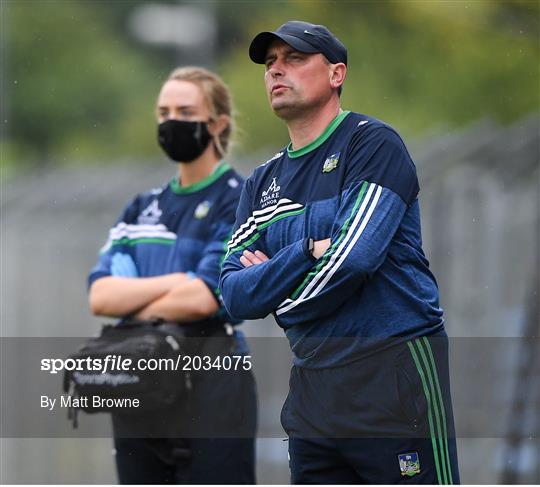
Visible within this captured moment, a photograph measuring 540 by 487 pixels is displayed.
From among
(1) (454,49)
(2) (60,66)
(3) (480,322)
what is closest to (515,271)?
(3) (480,322)

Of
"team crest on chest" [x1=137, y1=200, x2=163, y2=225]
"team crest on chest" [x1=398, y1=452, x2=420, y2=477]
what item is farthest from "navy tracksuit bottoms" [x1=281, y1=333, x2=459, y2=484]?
"team crest on chest" [x1=137, y1=200, x2=163, y2=225]

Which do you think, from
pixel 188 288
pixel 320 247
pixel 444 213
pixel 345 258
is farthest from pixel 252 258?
pixel 444 213

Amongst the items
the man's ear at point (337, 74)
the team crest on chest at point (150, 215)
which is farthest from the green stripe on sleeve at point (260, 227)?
the team crest on chest at point (150, 215)

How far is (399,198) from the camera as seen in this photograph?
389 centimetres

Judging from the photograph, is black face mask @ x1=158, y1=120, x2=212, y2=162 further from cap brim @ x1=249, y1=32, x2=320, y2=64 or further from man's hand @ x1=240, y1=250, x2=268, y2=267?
man's hand @ x1=240, y1=250, x2=268, y2=267

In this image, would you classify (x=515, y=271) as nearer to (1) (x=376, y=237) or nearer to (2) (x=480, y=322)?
(2) (x=480, y=322)

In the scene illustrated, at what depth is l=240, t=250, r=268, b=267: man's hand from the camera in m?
4.04

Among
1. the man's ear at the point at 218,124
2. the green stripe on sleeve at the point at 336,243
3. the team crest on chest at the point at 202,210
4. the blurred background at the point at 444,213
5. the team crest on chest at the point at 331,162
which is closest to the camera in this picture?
the green stripe on sleeve at the point at 336,243

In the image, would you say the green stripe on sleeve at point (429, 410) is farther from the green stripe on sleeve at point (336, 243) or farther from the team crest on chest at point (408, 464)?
the green stripe on sleeve at point (336, 243)

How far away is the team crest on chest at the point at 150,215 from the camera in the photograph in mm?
5332

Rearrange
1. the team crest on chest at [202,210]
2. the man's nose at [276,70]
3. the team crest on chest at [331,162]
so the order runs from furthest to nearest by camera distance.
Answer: the team crest on chest at [202,210]
the man's nose at [276,70]
the team crest on chest at [331,162]

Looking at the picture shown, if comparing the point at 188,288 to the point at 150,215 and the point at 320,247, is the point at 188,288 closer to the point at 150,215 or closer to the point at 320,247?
the point at 150,215

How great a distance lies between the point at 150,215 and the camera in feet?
17.6

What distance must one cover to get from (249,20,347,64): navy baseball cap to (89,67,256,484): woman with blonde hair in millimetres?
1201
